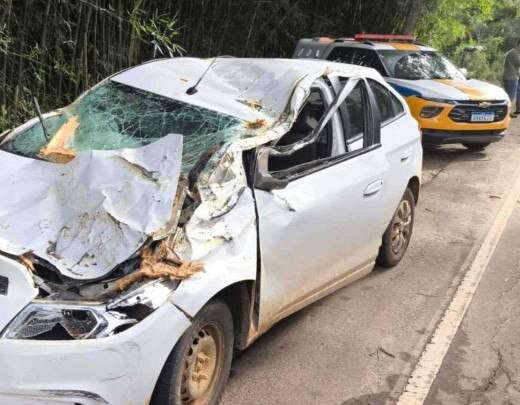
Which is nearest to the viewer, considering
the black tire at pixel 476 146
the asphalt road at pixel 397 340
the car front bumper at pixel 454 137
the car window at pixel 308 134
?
the asphalt road at pixel 397 340

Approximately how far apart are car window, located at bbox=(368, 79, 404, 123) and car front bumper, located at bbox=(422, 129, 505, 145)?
4801 mm

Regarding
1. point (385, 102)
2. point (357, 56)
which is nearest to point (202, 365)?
point (385, 102)

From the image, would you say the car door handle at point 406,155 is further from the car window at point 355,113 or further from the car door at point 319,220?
the car window at point 355,113

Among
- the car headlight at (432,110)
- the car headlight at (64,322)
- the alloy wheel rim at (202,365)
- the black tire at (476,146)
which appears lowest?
the black tire at (476,146)

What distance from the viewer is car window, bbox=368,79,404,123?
5039 mm

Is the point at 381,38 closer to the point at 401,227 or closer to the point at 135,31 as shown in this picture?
the point at 135,31

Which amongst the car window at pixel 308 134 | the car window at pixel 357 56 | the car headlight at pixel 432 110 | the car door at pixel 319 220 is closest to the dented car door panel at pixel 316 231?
the car door at pixel 319 220

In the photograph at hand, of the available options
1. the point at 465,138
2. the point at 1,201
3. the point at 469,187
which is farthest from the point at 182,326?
the point at 465,138

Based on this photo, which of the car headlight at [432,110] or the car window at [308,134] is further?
the car headlight at [432,110]

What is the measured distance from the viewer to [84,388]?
8.30 feet

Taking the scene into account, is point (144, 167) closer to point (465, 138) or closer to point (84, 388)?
point (84, 388)

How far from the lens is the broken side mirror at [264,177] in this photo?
3.42 m

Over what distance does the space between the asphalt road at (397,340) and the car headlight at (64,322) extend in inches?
44.2

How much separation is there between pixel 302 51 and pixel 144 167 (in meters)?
8.17
